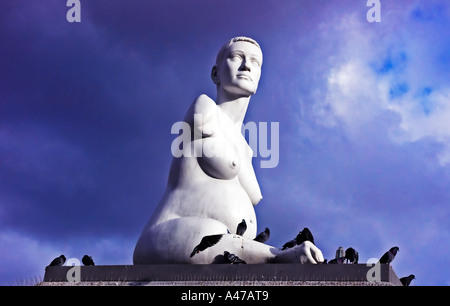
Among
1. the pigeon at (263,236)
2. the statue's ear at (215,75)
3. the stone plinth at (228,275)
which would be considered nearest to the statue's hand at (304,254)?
the stone plinth at (228,275)

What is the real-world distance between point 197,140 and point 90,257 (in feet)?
9.23

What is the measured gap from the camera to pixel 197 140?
45.0ft

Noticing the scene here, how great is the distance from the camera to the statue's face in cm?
1461

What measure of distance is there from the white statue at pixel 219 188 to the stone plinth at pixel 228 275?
48 cm

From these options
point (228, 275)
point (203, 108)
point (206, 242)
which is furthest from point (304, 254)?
point (203, 108)

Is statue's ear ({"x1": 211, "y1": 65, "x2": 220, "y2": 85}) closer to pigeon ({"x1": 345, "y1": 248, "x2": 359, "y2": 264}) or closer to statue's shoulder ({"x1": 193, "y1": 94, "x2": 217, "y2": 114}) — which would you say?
statue's shoulder ({"x1": 193, "y1": 94, "x2": 217, "y2": 114})

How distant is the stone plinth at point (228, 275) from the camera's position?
10719 mm

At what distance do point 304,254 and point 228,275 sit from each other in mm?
1202

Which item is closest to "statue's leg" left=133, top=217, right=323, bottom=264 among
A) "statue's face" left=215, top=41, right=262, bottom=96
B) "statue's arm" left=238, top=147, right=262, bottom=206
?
"statue's arm" left=238, top=147, right=262, bottom=206

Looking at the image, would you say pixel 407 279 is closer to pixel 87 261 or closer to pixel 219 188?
pixel 219 188

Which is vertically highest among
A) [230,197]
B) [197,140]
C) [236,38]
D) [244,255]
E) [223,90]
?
[236,38]

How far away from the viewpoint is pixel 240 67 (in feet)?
48.2

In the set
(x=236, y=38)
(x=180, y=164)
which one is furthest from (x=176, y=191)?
(x=236, y=38)
